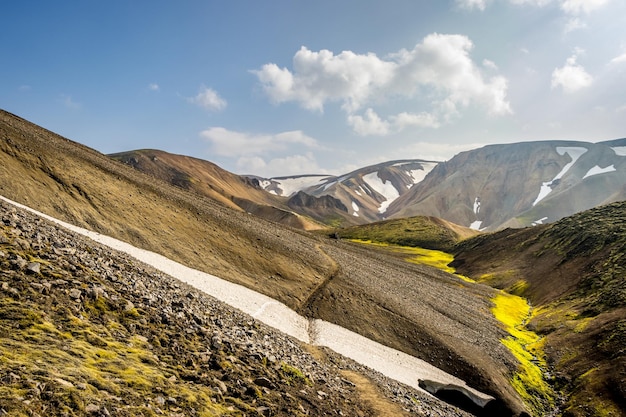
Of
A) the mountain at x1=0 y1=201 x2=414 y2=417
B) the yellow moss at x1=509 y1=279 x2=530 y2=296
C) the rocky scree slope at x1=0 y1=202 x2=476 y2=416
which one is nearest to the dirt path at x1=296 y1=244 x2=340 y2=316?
the rocky scree slope at x1=0 y1=202 x2=476 y2=416

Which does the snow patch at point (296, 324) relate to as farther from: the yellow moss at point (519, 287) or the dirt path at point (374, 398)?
the yellow moss at point (519, 287)

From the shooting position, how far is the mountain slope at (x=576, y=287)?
1698 inches

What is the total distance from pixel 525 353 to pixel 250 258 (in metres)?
43.4

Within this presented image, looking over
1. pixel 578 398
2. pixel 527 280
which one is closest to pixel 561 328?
pixel 578 398

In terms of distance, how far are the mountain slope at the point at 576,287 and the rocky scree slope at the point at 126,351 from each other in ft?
99.2

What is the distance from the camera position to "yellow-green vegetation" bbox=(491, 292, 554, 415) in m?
42.2

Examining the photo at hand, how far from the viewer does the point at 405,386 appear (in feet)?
106

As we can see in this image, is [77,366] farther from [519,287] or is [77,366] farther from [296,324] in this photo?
[519,287]

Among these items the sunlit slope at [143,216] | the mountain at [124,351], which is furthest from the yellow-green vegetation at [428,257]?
the mountain at [124,351]

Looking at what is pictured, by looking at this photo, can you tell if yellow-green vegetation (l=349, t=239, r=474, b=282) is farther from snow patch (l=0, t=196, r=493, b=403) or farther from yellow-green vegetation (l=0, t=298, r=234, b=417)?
yellow-green vegetation (l=0, t=298, r=234, b=417)

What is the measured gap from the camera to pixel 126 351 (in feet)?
53.3

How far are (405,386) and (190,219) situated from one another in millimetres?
38764

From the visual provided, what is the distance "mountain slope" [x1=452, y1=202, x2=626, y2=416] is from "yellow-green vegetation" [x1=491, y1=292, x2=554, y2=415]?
182 cm

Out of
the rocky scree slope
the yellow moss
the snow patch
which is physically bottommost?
the snow patch
